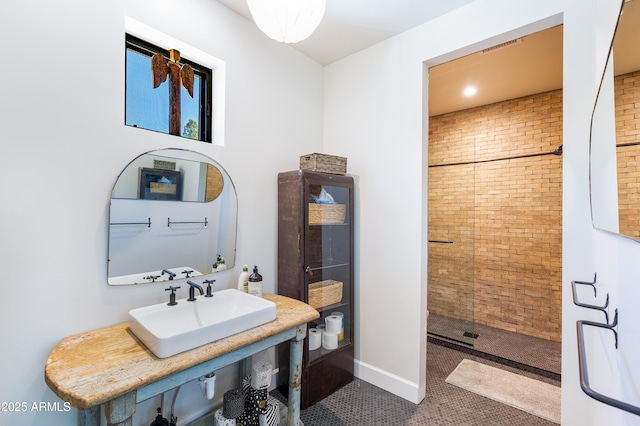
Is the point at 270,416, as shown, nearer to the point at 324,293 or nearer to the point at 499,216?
the point at 324,293

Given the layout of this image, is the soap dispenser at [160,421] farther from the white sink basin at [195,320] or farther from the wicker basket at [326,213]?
the wicker basket at [326,213]

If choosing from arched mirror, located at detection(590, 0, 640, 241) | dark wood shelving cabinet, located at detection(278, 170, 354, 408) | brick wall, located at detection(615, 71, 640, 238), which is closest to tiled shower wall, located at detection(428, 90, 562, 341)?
dark wood shelving cabinet, located at detection(278, 170, 354, 408)

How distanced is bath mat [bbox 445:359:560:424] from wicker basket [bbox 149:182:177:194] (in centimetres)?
252

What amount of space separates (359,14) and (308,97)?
755mm

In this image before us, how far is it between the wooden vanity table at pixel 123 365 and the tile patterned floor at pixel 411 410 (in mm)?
845

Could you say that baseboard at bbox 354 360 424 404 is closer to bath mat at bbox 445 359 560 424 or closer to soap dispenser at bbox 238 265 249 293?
bath mat at bbox 445 359 560 424

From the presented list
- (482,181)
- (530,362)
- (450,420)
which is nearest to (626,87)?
(450,420)

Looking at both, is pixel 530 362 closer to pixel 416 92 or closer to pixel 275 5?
pixel 416 92

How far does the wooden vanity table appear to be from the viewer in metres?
0.95

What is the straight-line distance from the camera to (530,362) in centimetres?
266

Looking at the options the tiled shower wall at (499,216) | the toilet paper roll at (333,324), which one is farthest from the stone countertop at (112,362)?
the tiled shower wall at (499,216)

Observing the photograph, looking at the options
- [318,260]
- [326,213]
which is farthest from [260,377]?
[326,213]

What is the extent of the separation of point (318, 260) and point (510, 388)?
180 cm

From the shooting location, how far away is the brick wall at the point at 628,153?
0.59 meters
